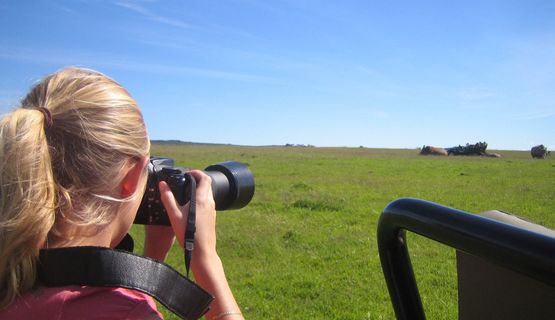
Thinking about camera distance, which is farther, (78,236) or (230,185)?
(230,185)

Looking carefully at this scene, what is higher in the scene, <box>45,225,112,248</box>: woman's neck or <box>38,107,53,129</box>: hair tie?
<box>38,107,53,129</box>: hair tie

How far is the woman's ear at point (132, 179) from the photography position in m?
1.41

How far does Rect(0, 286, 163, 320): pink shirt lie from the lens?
1.13 m

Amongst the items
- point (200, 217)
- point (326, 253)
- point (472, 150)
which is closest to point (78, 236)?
point (200, 217)

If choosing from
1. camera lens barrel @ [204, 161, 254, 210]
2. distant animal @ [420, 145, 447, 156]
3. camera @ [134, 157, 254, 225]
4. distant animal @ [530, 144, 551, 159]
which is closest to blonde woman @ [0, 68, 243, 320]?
camera @ [134, 157, 254, 225]

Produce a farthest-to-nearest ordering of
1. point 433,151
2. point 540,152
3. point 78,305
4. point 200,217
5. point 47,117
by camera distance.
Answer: point 433,151 < point 540,152 < point 200,217 < point 47,117 < point 78,305

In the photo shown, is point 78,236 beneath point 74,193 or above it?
beneath

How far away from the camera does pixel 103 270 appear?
1147 mm

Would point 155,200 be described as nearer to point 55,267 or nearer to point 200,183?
point 200,183

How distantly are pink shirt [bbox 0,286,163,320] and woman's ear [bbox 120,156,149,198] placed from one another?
328 millimetres

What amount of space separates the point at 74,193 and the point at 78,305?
12.5 inches

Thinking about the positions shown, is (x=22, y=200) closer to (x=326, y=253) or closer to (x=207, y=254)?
(x=207, y=254)

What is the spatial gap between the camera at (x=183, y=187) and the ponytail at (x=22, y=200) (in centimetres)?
55

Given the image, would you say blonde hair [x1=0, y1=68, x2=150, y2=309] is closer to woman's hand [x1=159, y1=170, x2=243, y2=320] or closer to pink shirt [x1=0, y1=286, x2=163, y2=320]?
pink shirt [x1=0, y1=286, x2=163, y2=320]
